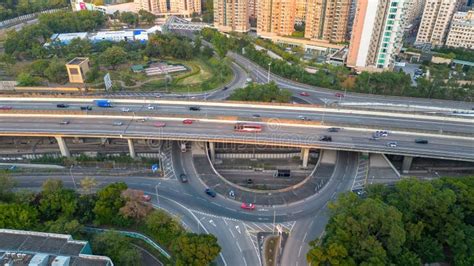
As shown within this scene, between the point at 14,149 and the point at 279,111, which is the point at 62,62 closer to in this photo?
the point at 14,149

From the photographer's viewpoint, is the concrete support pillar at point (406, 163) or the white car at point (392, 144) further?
the concrete support pillar at point (406, 163)

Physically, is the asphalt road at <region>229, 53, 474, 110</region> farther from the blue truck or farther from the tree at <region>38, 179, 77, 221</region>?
the tree at <region>38, 179, 77, 221</region>

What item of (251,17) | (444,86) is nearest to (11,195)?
(444,86)

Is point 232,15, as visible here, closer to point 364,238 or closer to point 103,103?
point 103,103

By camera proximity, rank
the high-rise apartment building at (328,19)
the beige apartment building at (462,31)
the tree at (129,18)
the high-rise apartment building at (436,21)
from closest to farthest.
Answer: the beige apartment building at (462,31), the high-rise apartment building at (328,19), the high-rise apartment building at (436,21), the tree at (129,18)

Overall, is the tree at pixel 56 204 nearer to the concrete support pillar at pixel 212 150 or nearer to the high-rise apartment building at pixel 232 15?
the concrete support pillar at pixel 212 150

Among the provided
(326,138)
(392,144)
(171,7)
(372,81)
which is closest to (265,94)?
(326,138)

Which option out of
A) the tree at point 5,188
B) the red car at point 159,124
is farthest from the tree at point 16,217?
the red car at point 159,124
